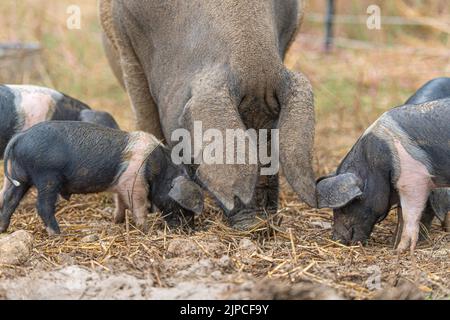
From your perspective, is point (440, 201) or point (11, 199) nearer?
point (11, 199)

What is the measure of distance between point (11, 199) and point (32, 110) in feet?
3.14

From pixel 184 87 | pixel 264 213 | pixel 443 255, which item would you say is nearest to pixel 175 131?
pixel 184 87

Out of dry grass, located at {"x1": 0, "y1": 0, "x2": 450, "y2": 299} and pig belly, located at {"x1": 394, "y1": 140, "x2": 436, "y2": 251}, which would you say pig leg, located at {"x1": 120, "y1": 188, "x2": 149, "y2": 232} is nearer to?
dry grass, located at {"x1": 0, "y1": 0, "x2": 450, "y2": 299}

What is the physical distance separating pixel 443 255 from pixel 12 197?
2.65 meters

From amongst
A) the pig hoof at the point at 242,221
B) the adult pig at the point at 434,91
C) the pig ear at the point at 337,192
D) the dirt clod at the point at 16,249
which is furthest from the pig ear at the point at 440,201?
the dirt clod at the point at 16,249

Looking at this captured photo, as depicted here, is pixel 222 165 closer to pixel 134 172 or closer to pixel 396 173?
pixel 134 172

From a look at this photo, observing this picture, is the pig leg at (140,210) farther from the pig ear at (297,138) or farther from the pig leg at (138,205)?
the pig ear at (297,138)

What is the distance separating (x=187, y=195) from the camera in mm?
5410

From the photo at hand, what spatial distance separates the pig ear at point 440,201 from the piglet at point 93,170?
1.49 metres

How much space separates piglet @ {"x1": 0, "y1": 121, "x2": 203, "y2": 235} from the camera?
17.6ft

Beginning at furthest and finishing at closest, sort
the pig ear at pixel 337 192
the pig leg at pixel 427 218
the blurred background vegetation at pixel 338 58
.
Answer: the blurred background vegetation at pixel 338 58, the pig leg at pixel 427 218, the pig ear at pixel 337 192

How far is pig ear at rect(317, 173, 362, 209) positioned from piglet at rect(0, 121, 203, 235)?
75cm

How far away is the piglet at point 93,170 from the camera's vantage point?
538 centimetres

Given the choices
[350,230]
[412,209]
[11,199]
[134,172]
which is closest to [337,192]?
[350,230]
